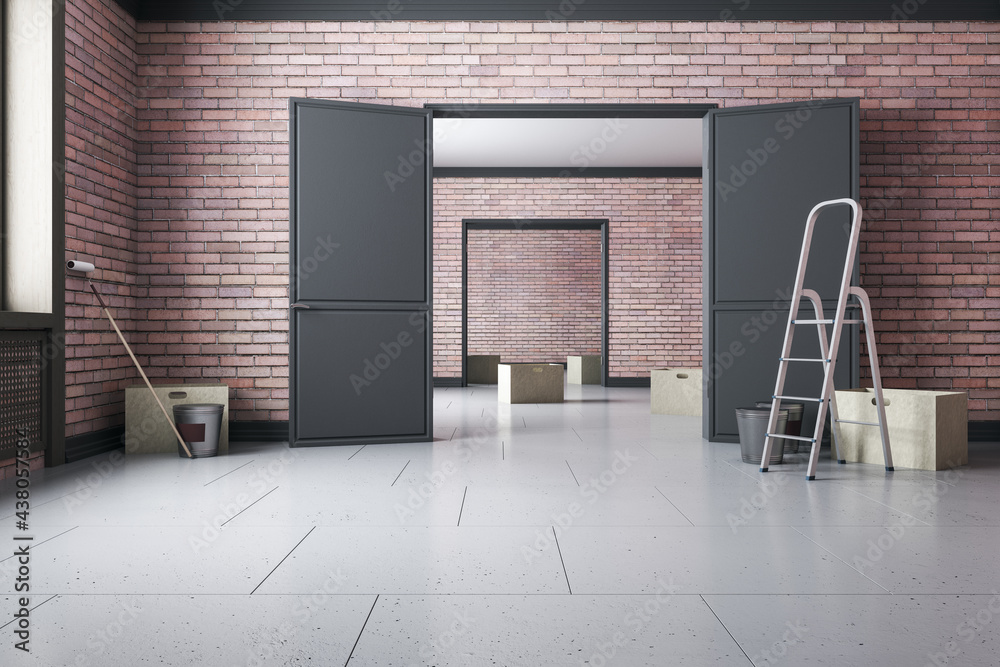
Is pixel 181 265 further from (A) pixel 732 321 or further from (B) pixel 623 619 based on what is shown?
(B) pixel 623 619

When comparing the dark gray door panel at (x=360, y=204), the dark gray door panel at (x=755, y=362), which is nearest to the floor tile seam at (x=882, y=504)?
the dark gray door panel at (x=755, y=362)

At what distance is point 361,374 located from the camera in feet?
14.9

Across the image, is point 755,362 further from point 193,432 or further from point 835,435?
point 193,432

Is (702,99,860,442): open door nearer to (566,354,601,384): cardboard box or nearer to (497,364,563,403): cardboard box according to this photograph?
(497,364,563,403): cardboard box

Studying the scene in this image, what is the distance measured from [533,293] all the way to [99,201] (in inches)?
410

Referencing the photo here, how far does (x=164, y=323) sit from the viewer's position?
15.6ft

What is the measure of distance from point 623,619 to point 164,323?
4.08m

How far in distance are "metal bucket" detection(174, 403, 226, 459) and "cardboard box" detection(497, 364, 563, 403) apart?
369cm

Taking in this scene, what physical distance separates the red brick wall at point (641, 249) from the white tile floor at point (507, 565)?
5.96 m

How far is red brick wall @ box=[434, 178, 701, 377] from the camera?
9.77m

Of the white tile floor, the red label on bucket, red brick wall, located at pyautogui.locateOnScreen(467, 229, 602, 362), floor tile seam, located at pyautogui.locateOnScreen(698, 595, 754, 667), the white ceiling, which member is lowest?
the white tile floor

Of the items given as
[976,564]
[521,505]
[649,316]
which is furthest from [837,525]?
[649,316]

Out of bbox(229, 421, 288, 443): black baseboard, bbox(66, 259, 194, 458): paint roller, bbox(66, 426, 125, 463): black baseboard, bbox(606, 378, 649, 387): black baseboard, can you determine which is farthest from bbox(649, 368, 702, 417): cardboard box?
bbox(66, 426, 125, 463): black baseboard

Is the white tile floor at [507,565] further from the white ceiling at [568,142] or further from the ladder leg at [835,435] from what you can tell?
the white ceiling at [568,142]
